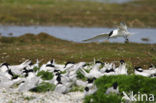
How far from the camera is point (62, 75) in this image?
1123 cm

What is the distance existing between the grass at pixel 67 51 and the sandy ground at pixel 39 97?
3.48 m

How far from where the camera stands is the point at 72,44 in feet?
61.7

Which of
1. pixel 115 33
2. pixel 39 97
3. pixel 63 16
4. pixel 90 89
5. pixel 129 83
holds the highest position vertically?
pixel 115 33

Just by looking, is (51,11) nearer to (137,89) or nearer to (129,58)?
(129,58)

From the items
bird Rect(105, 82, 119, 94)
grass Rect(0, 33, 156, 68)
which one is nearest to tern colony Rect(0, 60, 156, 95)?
bird Rect(105, 82, 119, 94)

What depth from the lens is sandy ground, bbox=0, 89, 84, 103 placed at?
32.3 feet

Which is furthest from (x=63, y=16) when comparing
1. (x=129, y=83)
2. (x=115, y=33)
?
(x=129, y=83)

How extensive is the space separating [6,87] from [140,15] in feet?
80.3

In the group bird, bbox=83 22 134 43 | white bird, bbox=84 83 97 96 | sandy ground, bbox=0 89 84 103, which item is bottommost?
sandy ground, bbox=0 89 84 103

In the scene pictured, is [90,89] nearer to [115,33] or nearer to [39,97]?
[39,97]

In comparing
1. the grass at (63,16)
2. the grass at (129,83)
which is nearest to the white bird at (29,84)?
the grass at (129,83)

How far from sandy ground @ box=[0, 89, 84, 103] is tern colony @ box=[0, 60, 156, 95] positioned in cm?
20

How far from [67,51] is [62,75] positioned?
5.74 metres

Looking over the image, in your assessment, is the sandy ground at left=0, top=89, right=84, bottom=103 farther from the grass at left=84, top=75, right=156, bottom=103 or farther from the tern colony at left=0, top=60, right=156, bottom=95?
the grass at left=84, top=75, right=156, bottom=103
